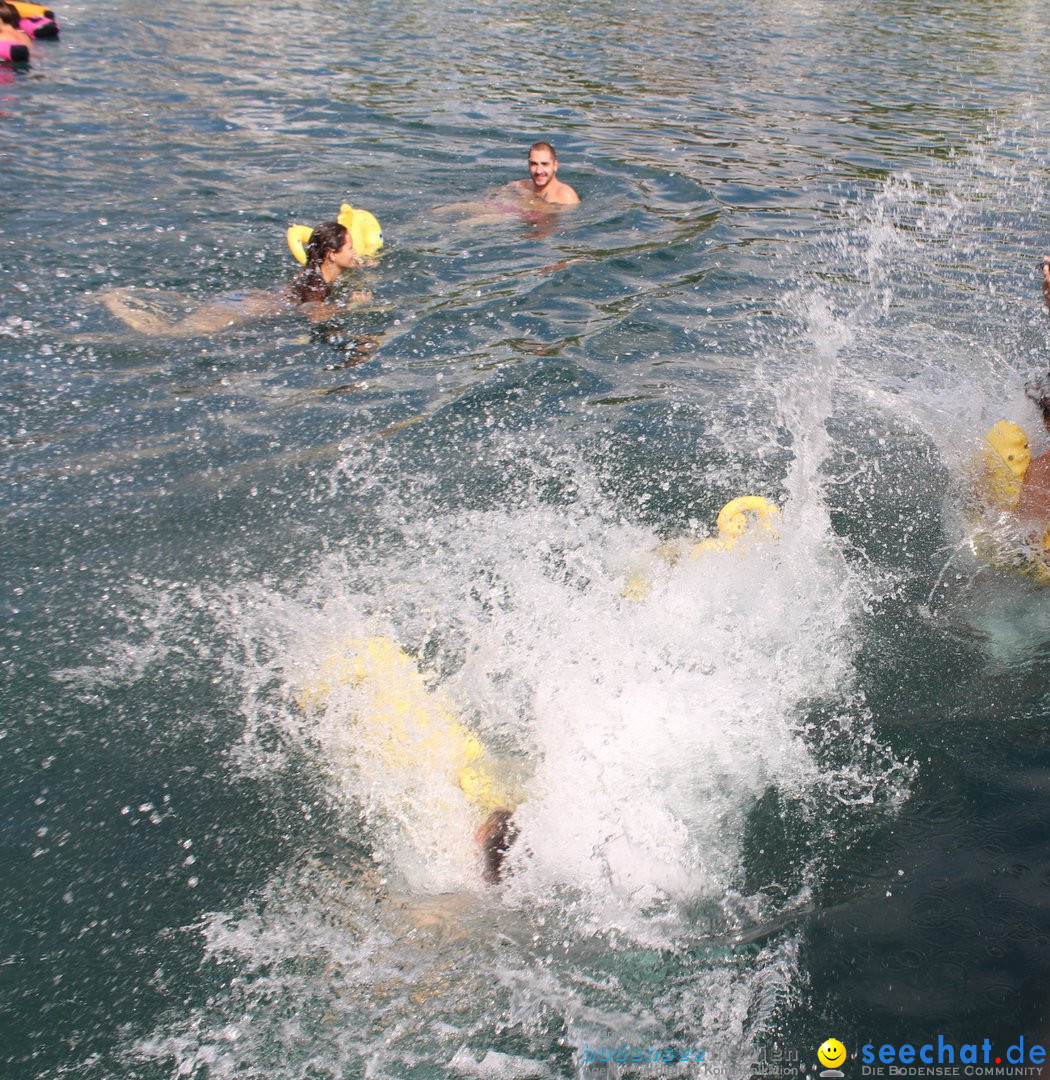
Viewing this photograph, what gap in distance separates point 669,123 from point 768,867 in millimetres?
11882

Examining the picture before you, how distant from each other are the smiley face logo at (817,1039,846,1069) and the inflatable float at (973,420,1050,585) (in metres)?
2.74

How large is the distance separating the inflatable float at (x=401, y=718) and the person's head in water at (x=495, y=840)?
62mm

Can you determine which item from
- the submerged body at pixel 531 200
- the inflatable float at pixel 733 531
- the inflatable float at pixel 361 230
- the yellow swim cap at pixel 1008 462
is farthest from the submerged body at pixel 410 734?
the submerged body at pixel 531 200

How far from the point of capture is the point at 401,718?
144 inches

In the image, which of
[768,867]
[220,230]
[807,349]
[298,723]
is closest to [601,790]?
[768,867]

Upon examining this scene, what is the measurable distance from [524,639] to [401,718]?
2.32 ft

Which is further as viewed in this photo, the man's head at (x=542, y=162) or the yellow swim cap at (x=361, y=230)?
the man's head at (x=542, y=162)

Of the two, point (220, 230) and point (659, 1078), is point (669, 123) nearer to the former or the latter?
point (220, 230)

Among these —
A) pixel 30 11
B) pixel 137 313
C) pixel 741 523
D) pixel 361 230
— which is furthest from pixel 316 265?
pixel 30 11

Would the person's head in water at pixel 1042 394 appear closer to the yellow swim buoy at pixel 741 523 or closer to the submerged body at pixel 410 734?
the yellow swim buoy at pixel 741 523

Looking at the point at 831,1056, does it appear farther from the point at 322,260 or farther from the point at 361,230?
the point at 361,230

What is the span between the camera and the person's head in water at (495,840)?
3.21 meters

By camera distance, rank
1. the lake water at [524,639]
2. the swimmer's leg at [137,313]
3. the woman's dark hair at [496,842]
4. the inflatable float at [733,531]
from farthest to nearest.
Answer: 1. the swimmer's leg at [137,313]
2. the inflatable float at [733,531]
3. the woman's dark hair at [496,842]
4. the lake water at [524,639]

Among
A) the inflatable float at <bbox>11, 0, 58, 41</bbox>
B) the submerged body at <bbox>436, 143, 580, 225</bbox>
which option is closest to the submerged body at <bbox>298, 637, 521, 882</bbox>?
the submerged body at <bbox>436, 143, 580, 225</bbox>
